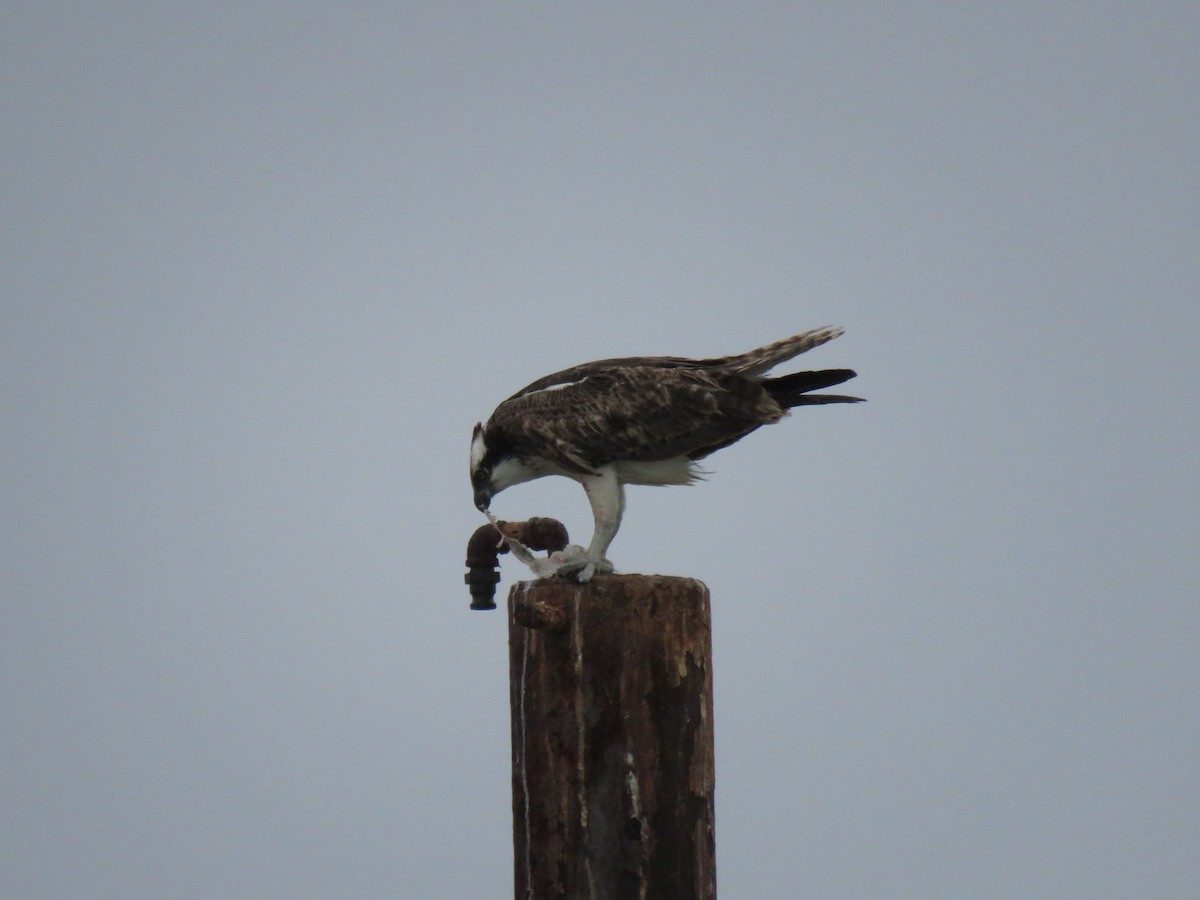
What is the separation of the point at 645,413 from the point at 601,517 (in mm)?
535

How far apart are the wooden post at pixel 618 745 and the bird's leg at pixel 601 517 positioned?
0.73 feet

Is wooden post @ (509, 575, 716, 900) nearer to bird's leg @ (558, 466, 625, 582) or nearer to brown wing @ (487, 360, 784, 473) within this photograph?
bird's leg @ (558, 466, 625, 582)

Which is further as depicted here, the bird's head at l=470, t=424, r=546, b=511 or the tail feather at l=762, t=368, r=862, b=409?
the bird's head at l=470, t=424, r=546, b=511

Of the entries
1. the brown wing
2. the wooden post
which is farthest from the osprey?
the wooden post

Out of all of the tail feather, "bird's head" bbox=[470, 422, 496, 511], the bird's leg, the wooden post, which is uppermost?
the tail feather

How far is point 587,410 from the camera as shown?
6512 millimetres

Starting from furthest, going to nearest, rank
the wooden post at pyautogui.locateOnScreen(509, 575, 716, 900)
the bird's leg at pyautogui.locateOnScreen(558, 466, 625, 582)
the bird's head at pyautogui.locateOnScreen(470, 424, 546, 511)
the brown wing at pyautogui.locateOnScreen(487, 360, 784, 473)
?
1. the bird's head at pyautogui.locateOnScreen(470, 424, 546, 511)
2. the brown wing at pyautogui.locateOnScreen(487, 360, 784, 473)
3. the bird's leg at pyautogui.locateOnScreen(558, 466, 625, 582)
4. the wooden post at pyautogui.locateOnScreen(509, 575, 716, 900)

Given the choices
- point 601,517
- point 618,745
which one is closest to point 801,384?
point 601,517

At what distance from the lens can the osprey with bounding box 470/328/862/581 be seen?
6434mm

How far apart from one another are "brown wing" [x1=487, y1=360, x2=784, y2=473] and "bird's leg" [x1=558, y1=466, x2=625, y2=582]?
0.08 m

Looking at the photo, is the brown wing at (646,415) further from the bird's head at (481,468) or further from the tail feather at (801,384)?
the bird's head at (481,468)

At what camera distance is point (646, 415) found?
6430 millimetres

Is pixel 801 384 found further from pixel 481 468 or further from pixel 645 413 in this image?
pixel 481 468

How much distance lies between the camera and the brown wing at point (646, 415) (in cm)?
643
